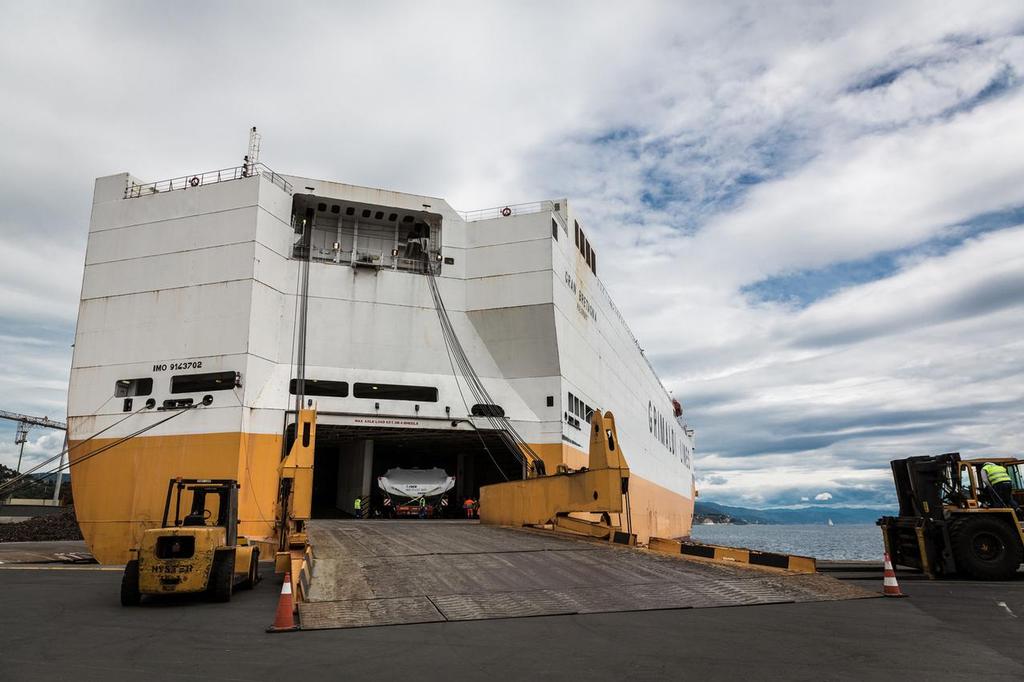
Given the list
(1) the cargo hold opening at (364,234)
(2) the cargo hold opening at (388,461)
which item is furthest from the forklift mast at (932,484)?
(1) the cargo hold opening at (364,234)

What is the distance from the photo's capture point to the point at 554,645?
20.6 ft

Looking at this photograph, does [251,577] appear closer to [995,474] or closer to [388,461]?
[995,474]

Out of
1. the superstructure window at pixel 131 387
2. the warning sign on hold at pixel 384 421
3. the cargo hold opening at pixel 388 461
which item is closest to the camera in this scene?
the superstructure window at pixel 131 387

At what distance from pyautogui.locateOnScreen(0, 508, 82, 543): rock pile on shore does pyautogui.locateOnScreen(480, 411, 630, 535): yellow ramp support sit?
2925 cm

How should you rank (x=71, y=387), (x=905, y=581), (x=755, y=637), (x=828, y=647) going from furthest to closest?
(x=71, y=387) < (x=905, y=581) < (x=755, y=637) < (x=828, y=647)

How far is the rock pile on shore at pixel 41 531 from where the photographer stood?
35.7 meters

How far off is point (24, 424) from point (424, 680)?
264ft

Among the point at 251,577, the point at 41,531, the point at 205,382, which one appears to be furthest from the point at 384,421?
the point at 41,531

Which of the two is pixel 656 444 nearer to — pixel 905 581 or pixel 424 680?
pixel 905 581

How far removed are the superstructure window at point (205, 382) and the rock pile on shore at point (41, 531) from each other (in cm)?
2019

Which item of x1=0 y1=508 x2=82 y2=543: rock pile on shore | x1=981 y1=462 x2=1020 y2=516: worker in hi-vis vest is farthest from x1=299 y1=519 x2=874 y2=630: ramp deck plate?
x1=0 y1=508 x2=82 y2=543: rock pile on shore

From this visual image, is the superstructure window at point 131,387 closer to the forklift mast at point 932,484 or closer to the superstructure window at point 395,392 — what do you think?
the superstructure window at point 395,392

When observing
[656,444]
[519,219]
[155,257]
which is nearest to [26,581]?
[155,257]

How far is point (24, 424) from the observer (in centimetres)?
6850
